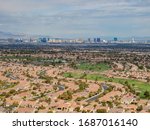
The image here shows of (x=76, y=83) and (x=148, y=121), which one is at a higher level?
(x=148, y=121)

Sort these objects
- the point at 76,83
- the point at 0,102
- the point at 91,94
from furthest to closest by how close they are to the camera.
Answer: the point at 76,83 < the point at 91,94 < the point at 0,102

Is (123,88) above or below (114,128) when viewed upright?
below

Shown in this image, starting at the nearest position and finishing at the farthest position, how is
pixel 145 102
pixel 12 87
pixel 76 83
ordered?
pixel 145 102, pixel 12 87, pixel 76 83

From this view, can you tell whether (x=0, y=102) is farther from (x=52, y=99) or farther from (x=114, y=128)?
(x=114, y=128)

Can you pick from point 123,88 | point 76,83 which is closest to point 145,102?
point 123,88

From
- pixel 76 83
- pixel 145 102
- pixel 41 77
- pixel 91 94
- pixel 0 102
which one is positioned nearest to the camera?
pixel 0 102

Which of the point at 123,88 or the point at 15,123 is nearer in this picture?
the point at 15,123

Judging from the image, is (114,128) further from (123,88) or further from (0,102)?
(123,88)

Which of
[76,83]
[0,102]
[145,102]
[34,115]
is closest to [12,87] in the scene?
[76,83]

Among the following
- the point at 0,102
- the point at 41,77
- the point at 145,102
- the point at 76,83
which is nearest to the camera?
the point at 0,102
